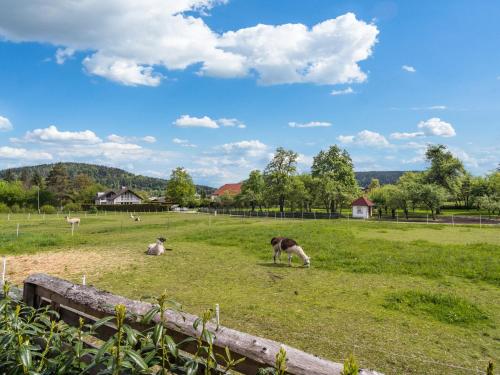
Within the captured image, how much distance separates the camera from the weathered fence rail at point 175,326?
2473 millimetres

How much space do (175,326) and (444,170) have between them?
7214 centimetres

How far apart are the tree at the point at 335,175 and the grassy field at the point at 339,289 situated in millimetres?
41579

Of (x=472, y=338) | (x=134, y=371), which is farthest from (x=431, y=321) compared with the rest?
(x=134, y=371)

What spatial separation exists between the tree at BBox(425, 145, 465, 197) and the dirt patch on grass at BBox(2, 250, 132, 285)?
64.2 meters

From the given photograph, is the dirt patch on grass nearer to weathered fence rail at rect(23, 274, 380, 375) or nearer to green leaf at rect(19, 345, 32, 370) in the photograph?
weathered fence rail at rect(23, 274, 380, 375)

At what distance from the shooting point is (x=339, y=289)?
11656 millimetres

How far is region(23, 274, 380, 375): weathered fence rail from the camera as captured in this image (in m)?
2.47

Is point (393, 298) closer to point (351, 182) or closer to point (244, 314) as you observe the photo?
point (244, 314)

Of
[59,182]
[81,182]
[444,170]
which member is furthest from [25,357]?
Result: [81,182]

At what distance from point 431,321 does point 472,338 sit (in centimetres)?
114

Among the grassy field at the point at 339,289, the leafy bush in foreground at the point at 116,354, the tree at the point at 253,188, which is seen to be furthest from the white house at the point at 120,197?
the leafy bush in foreground at the point at 116,354

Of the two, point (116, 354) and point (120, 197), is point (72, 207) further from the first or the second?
point (116, 354)

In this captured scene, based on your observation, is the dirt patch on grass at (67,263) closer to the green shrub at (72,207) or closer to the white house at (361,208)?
the white house at (361,208)

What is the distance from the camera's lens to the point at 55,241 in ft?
73.2
